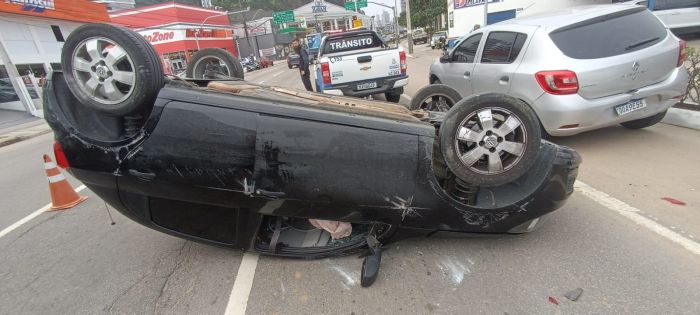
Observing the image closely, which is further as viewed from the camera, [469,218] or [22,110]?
[22,110]

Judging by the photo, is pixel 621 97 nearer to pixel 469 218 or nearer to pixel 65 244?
pixel 469 218

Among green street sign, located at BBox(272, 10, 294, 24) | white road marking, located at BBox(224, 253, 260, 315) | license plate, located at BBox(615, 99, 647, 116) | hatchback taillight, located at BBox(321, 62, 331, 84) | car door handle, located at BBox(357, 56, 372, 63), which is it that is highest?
green street sign, located at BBox(272, 10, 294, 24)

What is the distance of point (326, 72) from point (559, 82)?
4.64m

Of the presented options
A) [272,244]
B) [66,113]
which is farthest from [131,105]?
[272,244]

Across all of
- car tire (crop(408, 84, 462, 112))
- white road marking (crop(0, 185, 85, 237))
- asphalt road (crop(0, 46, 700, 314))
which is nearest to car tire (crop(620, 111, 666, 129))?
asphalt road (crop(0, 46, 700, 314))

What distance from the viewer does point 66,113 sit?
8.14ft

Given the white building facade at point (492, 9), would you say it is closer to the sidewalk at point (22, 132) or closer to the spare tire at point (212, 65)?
the spare tire at point (212, 65)

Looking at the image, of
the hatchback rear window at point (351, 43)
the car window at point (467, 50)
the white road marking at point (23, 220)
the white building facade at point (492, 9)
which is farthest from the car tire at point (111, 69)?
the white building facade at point (492, 9)

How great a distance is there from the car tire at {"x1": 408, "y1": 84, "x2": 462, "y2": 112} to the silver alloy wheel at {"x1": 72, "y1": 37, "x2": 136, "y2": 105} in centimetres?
295

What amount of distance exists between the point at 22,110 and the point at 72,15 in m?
12.8

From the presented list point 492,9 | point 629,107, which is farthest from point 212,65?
point 492,9

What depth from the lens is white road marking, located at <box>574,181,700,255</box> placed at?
2.62 meters

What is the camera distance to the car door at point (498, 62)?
4727mm

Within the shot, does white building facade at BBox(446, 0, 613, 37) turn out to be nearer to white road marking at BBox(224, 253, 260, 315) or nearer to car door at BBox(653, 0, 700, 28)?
car door at BBox(653, 0, 700, 28)
